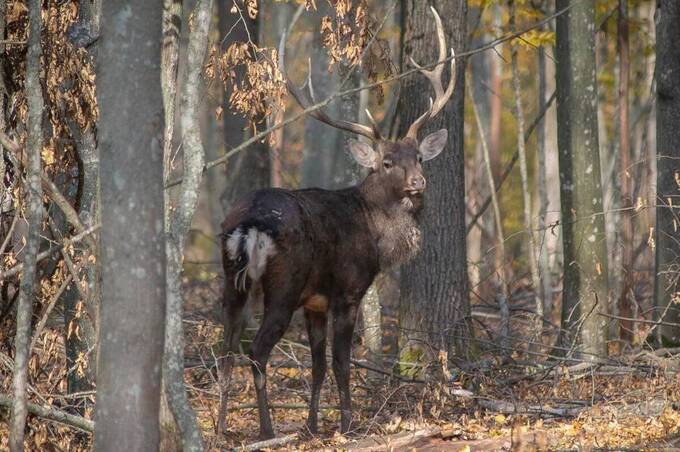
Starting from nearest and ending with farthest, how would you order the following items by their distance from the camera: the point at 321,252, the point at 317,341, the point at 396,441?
the point at 396,441 < the point at 321,252 < the point at 317,341

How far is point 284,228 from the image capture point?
9.02 metres

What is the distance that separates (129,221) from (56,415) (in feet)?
8.04

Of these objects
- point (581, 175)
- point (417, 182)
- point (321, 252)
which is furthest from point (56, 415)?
point (581, 175)

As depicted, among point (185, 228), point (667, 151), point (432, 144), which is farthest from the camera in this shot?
point (667, 151)

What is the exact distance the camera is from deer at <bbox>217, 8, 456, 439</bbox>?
8953 millimetres

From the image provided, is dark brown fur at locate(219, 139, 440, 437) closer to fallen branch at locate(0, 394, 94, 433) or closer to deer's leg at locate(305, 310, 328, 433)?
deer's leg at locate(305, 310, 328, 433)

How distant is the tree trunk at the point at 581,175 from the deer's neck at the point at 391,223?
1715 mm

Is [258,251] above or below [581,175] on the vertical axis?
below

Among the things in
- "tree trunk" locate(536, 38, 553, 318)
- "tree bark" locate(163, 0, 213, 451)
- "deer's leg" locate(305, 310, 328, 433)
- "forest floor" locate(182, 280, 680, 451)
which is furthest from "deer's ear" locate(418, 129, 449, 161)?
"tree bark" locate(163, 0, 213, 451)

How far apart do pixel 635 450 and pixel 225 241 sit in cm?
354

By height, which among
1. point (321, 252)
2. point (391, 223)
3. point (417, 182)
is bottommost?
point (321, 252)

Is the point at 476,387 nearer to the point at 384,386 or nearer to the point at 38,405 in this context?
the point at 384,386

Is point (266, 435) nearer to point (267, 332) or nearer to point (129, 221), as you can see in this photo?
point (267, 332)

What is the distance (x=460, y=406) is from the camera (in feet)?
31.6
